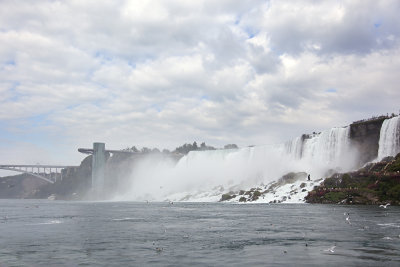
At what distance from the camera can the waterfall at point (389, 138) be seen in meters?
55.9

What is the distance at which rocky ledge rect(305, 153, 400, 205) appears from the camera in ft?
149

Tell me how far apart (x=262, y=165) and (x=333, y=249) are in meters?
69.9

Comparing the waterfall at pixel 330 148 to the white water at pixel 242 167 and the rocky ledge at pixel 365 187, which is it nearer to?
the white water at pixel 242 167

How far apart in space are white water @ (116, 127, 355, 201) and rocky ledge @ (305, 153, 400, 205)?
11.3 m

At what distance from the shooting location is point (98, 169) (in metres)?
143

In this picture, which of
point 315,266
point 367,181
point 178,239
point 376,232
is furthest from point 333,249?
point 367,181

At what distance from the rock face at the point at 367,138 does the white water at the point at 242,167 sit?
62.5 inches

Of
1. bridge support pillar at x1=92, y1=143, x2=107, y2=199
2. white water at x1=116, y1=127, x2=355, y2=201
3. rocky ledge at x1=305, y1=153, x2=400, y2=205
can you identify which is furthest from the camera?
bridge support pillar at x1=92, y1=143, x2=107, y2=199

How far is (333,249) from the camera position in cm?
1591

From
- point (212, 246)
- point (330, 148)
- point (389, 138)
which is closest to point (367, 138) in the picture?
point (330, 148)

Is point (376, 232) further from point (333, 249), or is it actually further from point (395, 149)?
Result: point (395, 149)

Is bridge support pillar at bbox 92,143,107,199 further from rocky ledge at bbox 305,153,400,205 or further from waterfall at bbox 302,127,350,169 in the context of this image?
rocky ledge at bbox 305,153,400,205

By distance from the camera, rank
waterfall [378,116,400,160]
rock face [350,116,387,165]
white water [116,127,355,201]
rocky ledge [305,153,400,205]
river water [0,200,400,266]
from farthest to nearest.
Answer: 1. white water [116,127,355,201]
2. rock face [350,116,387,165]
3. waterfall [378,116,400,160]
4. rocky ledge [305,153,400,205]
5. river water [0,200,400,266]

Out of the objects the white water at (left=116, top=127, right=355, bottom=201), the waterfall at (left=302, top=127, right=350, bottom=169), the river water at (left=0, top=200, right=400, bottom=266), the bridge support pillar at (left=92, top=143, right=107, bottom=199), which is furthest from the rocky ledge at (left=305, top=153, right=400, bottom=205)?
the bridge support pillar at (left=92, top=143, right=107, bottom=199)
